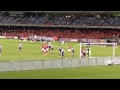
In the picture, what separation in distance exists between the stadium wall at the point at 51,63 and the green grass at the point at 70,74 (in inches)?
23.8

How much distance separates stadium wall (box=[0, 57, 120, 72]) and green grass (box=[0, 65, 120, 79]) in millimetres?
604

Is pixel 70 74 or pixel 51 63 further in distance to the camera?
pixel 51 63

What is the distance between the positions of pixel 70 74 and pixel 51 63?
293cm

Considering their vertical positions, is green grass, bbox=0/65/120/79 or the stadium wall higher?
the stadium wall

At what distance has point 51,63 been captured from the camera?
32.9 metres

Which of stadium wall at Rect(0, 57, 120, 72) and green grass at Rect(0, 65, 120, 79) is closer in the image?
green grass at Rect(0, 65, 120, 79)

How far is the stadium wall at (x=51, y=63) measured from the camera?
30250 millimetres

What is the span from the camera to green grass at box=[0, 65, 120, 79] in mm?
28667

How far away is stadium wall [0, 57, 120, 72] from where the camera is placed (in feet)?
99.2

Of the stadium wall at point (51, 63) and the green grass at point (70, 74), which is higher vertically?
the stadium wall at point (51, 63)
